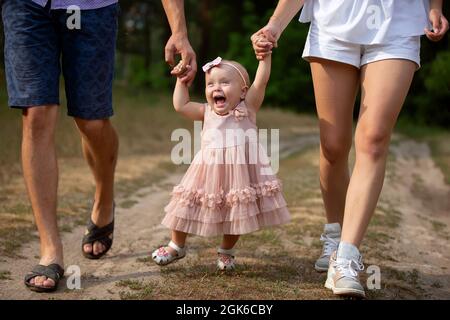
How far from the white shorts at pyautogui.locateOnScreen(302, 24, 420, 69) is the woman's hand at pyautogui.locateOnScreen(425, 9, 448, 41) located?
65mm

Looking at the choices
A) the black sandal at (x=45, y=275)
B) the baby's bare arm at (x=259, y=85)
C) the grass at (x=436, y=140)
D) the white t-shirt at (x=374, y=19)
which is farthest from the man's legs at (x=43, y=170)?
the grass at (x=436, y=140)

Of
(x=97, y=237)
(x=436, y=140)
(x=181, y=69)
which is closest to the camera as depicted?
(x=181, y=69)

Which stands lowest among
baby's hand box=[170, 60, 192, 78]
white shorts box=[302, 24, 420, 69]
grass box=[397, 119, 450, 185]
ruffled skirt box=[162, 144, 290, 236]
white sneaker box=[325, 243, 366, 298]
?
grass box=[397, 119, 450, 185]

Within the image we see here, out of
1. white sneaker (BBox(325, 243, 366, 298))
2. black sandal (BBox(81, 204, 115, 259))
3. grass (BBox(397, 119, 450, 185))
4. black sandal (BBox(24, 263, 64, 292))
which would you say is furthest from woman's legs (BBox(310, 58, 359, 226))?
grass (BBox(397, 119, 450, 185))

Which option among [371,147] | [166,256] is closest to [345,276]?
[371,147]

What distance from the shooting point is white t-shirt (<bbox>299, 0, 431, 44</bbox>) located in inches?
129

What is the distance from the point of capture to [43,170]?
11.2ft

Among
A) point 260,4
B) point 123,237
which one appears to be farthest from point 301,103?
point 123,237

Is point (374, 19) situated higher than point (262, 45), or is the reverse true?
point (374, 19)

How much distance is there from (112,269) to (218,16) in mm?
24125

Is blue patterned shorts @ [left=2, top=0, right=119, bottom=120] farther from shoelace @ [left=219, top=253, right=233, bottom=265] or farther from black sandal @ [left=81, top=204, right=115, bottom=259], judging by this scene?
shoelace @ [left=219, top=253, right=233, bottom=265]

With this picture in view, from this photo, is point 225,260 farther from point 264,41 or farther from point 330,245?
point 264,41

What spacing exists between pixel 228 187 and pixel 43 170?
902 millimetres

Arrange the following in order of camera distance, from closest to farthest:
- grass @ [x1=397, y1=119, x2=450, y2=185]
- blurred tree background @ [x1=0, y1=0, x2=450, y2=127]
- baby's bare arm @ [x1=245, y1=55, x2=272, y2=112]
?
baby's bare arm @ [x1=245, y1=55, x2=272, y2=112]
grass @ [x1=397, y1=119, x2=450, y2=185]
blurred tree background @ [x1=0, y1=0, x2=450, y2=127]
